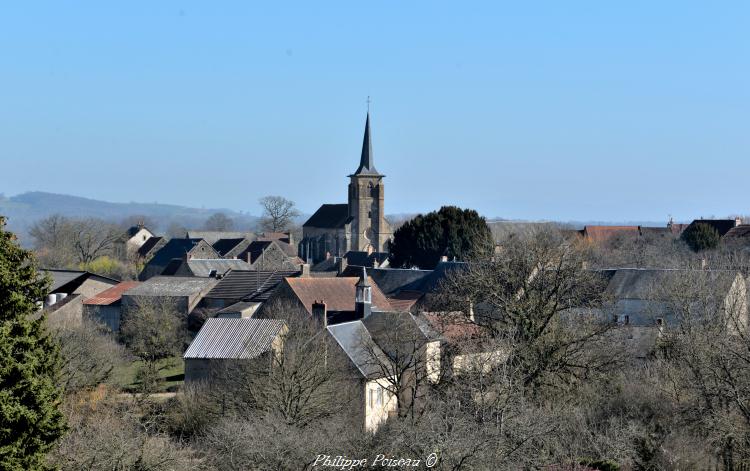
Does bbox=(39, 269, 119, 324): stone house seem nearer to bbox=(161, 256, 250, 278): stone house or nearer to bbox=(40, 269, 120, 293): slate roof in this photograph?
bbox=(40, 269, 120, 293): slate roof

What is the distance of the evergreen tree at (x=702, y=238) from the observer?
74.8 metres

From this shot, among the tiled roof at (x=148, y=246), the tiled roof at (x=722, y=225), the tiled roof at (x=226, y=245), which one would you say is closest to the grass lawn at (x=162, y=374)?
the tiled roof at (x=226, y=245)

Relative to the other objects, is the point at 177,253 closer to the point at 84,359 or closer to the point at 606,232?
the point at 606,232

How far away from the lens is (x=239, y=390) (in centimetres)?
3030

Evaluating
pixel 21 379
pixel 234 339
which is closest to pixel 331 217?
pixel 234 339

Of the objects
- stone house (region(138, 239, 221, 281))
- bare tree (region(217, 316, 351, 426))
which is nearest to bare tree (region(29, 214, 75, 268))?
stone house (region(138, 239, 221, 281))

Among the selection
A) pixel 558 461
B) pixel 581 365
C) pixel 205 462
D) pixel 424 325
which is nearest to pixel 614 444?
pixel 558 461

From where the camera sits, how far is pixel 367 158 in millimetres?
101375

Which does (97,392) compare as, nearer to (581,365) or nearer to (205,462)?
(205,462)

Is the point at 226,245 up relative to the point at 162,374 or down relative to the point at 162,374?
up

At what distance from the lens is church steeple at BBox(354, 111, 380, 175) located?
101 metres

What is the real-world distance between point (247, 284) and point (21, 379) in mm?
35674

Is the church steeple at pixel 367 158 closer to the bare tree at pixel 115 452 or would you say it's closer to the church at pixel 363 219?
the church at pixel 363 219

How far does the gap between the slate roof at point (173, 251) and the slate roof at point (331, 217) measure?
18396mm
